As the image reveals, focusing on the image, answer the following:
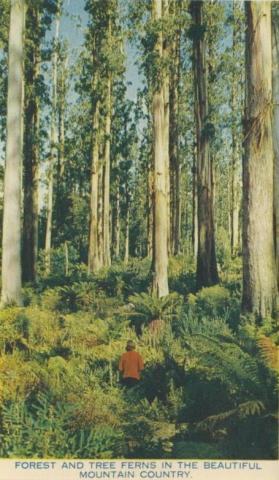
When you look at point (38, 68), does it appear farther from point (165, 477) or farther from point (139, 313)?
point (165, 477)

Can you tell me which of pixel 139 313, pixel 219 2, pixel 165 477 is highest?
pixel 219 2

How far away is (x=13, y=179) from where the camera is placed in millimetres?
11719

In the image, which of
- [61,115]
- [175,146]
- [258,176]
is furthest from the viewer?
[61,115]

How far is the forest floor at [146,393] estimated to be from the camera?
5.26m

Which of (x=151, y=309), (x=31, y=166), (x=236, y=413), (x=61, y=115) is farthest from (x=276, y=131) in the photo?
(x=61, y=115)

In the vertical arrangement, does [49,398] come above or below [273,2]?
below

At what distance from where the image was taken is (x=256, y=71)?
297 inches

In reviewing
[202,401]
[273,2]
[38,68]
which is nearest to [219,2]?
[38,68]

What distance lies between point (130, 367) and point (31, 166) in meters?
11.4

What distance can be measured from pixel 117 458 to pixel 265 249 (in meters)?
3.48

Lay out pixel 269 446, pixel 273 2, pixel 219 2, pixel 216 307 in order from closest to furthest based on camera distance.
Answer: pixel 269 446
pixel 273 2
pixel 216 307
pixel 219 2

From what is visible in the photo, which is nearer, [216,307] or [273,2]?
[273,2]

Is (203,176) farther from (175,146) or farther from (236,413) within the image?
(175,146)

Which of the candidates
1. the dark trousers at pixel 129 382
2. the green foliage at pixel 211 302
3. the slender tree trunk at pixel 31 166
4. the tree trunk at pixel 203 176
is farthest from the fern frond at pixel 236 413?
the slender tree trunk at pixel 31 166
